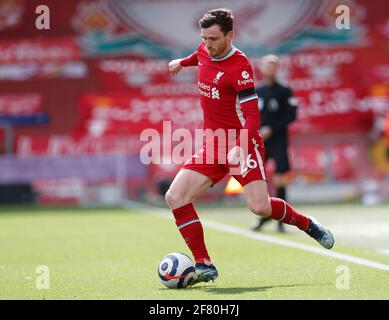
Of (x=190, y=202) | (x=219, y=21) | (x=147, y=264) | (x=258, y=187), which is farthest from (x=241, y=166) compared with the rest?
(x=147, y=264)

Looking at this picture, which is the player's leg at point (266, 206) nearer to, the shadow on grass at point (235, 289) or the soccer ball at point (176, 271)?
the soccer ball at point (176, 271)

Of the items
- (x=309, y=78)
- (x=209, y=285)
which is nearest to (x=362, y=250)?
(x=209, y=285)

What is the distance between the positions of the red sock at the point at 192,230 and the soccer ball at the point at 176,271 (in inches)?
6.8

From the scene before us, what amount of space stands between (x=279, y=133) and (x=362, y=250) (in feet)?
12.3

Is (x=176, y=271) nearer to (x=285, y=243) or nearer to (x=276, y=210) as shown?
(x=276, y=210)

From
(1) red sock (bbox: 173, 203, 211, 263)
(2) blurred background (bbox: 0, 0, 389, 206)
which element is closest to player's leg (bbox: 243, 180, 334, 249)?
(1) red sock (bbox: 173, 203, 211, 263)

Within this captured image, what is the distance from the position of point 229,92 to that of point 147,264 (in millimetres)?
1997

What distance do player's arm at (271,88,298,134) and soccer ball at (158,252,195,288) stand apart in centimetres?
577

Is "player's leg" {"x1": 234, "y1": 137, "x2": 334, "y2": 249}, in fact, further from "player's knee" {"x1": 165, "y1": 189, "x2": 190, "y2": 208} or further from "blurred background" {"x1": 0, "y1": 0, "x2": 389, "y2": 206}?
"blurred background" {"x1": 0, "y1": 0, "x2": 389, "y2": 206}

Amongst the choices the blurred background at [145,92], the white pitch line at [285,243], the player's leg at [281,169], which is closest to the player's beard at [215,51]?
A: the white pitch line at [285,243]

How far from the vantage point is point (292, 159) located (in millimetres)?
22359

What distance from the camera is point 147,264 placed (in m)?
9.27

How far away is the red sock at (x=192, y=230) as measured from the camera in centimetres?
805
